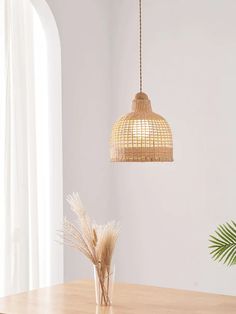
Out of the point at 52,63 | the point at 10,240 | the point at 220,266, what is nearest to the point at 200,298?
the point at 220,266

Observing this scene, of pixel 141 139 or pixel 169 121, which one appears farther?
pixel 169 121

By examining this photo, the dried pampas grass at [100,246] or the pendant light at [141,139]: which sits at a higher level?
the pendant light at [141,139]

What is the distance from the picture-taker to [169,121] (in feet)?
17.8

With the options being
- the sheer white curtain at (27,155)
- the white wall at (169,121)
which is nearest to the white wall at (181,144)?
the white wall at (169,121)

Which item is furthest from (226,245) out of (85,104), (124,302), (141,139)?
(85,104)

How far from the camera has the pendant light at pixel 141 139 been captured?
3.30m

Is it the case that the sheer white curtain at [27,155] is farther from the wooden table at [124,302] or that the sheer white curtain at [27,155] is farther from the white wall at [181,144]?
the wooden table at [124,302]

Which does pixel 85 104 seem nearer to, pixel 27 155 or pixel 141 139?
pixel 27 155

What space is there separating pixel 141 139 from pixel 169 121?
213 centimetres

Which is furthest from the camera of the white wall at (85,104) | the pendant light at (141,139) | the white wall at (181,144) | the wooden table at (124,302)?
the white wall at (85,104)

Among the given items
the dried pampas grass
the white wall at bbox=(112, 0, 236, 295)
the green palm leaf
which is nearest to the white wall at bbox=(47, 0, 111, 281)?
the white wall at bbox=(112, 0, 236, 295)

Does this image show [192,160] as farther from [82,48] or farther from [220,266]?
[82,48]

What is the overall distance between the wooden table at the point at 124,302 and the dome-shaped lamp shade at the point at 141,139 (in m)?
0.67

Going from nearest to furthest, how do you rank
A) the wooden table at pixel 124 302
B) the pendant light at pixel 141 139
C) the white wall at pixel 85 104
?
the wooden table at pixel 124 302
the pendant light at pixel 141 139
the white wall at pixel 85 104
